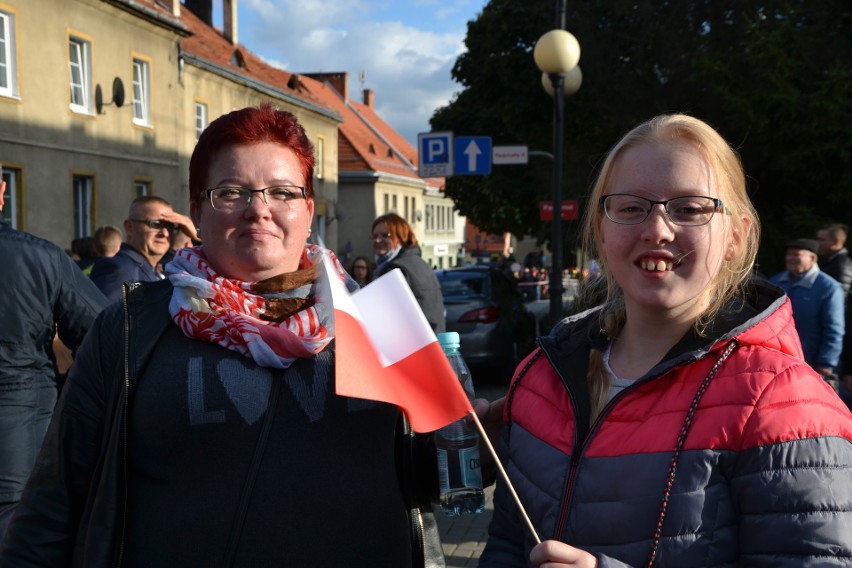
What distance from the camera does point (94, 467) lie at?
203cm

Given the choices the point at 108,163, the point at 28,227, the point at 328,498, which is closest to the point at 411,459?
the point at 328,498

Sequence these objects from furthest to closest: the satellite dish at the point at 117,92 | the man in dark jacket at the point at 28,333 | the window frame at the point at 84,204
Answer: the satellite dish at the point at 117,92 < the window frame at the point at 84,204 < the man in dark jacket at the point at 28,333

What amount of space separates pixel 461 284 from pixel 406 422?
9714 millimetres

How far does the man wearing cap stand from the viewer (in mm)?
6504

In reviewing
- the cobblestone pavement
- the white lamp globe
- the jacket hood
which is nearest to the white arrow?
the white lamp globe

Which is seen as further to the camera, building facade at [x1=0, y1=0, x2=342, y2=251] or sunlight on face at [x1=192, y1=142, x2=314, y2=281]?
building facade at [x1=0, y1=0, x2=342, y2=251]

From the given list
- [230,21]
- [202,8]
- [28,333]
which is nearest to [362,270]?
[28,333]

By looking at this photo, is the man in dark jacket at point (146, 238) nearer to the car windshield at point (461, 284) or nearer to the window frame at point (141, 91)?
the car windshield at point (461, 284)

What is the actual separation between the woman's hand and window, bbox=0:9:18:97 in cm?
1814

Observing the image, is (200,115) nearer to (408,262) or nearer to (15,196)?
(15,196)

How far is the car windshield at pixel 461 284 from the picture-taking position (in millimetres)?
11617

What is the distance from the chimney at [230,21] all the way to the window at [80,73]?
1332 cm

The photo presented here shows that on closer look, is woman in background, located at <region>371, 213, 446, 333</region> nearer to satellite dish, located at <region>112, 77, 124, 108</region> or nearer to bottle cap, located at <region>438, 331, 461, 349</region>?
bottle cap, located at <region>438, 331, 461, 349</region>

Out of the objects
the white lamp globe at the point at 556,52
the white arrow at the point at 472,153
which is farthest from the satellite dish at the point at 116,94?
the white lamp globe at the point at 556,52
